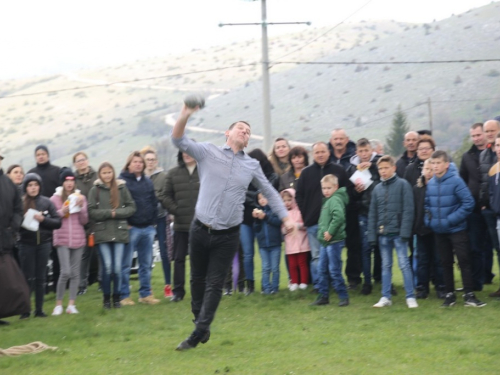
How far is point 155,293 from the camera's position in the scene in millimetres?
14281

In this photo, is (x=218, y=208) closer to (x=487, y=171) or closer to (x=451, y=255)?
(x=451, y=255)

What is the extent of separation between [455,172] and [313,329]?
9.49 feet

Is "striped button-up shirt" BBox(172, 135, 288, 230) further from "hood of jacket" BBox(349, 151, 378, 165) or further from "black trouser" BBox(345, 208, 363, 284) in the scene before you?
"hood of jacket" BBox(349, 151, 378, 165)

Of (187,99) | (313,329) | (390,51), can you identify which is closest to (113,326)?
(313,329)

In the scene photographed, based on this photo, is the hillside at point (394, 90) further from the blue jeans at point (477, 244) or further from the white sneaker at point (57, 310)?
the white sneaker at point (57, 310)

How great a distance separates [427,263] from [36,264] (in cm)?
540

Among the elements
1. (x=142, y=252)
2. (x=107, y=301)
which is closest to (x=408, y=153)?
(x=142, y=252)

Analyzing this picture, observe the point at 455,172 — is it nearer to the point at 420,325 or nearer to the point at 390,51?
the point at 420,325

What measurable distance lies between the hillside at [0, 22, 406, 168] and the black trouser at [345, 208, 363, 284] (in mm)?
66741

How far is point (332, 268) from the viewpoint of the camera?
1177 centimetres

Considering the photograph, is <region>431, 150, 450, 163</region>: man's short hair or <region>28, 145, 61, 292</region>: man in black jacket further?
<region>28, 145, 61, 292</region>: man in black jacket

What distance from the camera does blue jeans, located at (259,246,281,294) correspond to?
516 inches

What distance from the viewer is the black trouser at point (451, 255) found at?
11266 millimetres

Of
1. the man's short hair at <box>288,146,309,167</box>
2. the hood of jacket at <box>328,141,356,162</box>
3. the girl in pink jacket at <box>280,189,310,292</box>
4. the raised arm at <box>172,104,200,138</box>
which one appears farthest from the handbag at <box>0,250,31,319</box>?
the hood of jacket at <box>328,141,356,162</box>
